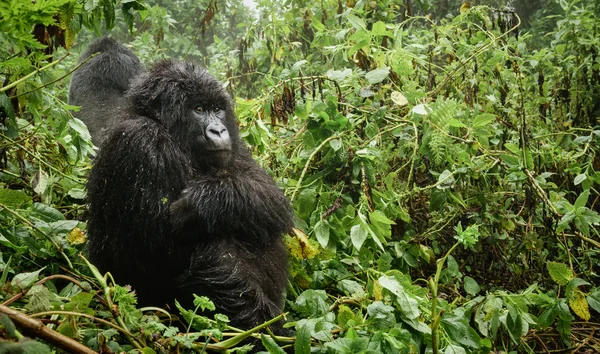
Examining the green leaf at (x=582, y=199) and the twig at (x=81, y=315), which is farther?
the green leaf at (x=582, y=199)

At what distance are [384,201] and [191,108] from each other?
1.20m

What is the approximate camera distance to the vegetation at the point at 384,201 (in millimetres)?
2424

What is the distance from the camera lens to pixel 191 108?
3.42 metres

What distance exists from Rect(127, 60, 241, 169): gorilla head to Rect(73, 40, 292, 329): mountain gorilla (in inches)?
0.5

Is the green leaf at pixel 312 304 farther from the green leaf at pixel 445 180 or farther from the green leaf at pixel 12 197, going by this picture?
the green leaf at pixel 12 197

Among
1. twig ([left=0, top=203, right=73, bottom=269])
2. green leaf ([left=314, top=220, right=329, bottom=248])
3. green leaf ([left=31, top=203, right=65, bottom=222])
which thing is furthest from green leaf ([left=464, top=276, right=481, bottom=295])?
green leaf ([left=31, top=203, right=65, bottom=222])

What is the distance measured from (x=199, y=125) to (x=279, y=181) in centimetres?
68

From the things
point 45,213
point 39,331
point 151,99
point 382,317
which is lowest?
point 382,317

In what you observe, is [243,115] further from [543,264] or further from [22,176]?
[543,264]

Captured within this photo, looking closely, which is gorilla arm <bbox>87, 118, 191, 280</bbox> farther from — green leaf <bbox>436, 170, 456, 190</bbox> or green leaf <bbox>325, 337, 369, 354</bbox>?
green leaf <bbox>436, 170, 456, 190</bbox>

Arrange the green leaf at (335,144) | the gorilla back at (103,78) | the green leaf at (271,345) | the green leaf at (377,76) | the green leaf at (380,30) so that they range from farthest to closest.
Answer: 1. the gorilla back at (103,78)
2. the green leaf at (380,30)
3. the green leaf at (377,76)
4. the green leaf at (335,144)
5. the green leaf at (271,345)

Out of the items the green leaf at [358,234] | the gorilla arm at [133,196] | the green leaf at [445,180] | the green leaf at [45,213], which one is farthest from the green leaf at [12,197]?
the green leaf at [445,180]

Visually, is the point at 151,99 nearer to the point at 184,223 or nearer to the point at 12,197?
the point at 184,223

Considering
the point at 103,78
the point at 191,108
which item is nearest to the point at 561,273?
the point at 191,108
